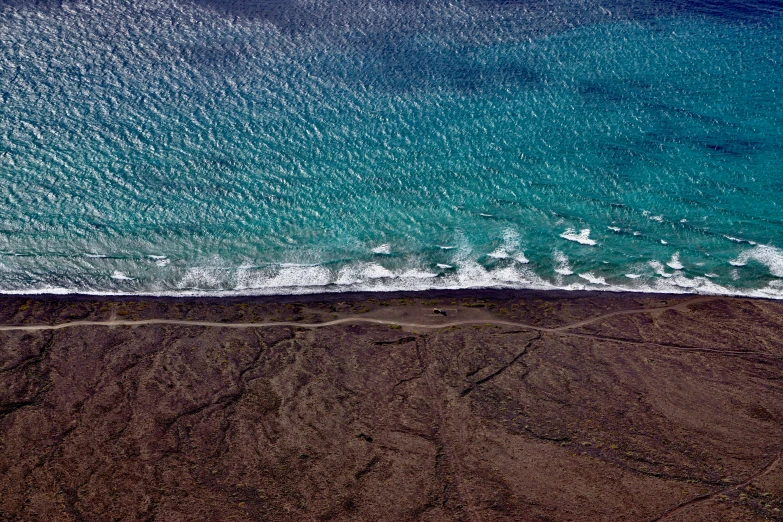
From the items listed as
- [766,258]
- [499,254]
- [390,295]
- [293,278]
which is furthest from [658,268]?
[293,278]

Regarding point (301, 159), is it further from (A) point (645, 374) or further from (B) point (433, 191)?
(A) point (645, 374)

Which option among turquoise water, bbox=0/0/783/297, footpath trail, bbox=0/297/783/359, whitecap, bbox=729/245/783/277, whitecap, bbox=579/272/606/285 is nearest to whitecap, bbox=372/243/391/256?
turquoise water, bbox=0/0/783/297

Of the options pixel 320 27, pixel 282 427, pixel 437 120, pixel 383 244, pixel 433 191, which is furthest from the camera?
pixel 320 27

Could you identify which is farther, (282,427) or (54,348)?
(54,348)

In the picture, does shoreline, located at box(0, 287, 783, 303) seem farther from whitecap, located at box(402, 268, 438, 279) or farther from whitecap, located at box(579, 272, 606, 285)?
whitecap, located at box(402, 268, 438, 279)

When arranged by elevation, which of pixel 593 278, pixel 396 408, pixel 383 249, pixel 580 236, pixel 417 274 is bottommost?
pixel 396 408

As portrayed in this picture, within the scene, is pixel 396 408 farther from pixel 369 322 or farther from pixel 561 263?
pixel 561 263

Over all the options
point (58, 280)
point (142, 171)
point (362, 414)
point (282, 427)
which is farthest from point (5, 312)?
point (362, 414)

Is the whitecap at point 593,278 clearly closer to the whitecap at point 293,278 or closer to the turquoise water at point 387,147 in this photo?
the turquoise water at point 387,147
